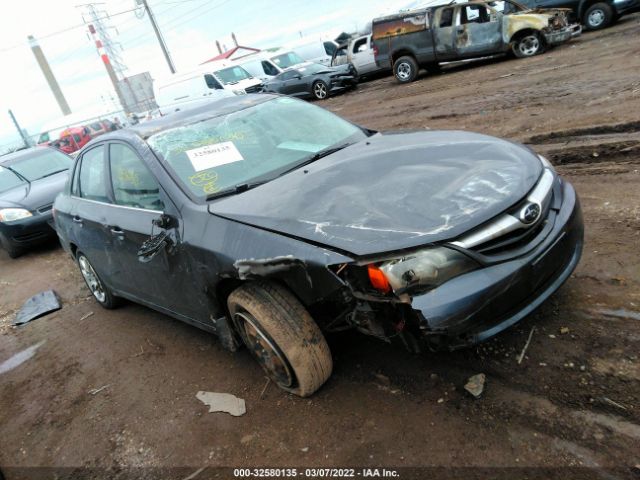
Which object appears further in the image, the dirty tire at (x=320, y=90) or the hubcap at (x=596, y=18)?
the dirty tire at (x=320, y=90)

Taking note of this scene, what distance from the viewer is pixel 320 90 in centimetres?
1638

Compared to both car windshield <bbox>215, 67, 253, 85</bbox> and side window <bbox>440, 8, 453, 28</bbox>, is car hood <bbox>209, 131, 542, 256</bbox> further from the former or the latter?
car windshield <bbox>215, 67, 253, 85</bbox>

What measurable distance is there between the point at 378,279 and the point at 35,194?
7.46m

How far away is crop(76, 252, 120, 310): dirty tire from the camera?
458 cm

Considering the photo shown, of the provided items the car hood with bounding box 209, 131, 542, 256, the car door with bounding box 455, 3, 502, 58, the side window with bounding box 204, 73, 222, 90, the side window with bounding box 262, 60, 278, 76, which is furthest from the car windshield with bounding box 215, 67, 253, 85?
the car hood with bounding box 209, 131, 542, 256

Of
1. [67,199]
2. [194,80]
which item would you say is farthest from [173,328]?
[194,80]

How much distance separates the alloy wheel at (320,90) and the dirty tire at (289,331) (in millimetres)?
14614

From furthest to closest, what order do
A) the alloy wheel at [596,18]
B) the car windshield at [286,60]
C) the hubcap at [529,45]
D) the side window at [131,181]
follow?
the car windshield at [286,60] → the alloy wheel at [596,18] → the hubcap at [529,45] → the side window at [131,181]

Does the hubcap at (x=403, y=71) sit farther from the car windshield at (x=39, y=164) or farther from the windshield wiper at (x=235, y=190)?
the windshield wiper at (x=235, y=190)

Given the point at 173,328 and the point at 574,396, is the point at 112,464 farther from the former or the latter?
the point at 574,396

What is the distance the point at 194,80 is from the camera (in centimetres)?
2028

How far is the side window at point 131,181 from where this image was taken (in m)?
3.18

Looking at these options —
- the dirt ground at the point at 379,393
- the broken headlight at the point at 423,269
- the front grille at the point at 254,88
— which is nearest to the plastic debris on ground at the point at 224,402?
the dirt ground at the point at 379,393

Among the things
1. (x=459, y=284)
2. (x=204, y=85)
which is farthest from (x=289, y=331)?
(x=204, y=85)
